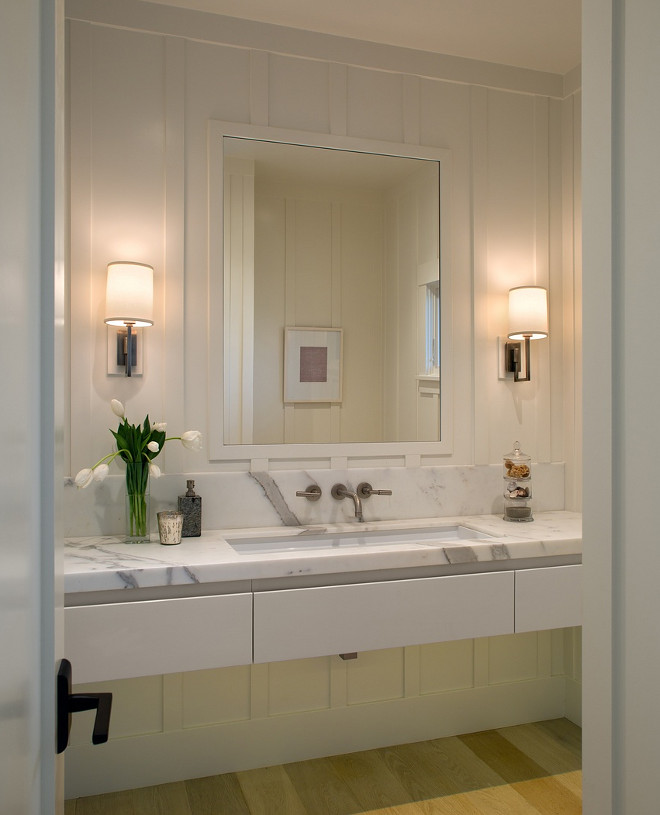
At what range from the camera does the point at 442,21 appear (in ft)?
8.03

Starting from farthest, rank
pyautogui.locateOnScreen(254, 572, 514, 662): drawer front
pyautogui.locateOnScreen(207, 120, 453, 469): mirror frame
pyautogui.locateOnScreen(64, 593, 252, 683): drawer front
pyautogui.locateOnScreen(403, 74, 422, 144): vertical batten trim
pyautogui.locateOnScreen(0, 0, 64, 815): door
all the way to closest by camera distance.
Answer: pyautogui.locateOnScreen(403, 74, 422, 144): vertical batten trim → pyautogui.locateOnScreen(207, 120, 453, 469): mirror frame → pyautogui.locateOnScreen(254, 572, 514, 662): drawer front → pyautogui.locateOnScreen(64, 593, 252, 683): drawer front → pyautogui.locateOnScreen(0, 0, 64, 815): door

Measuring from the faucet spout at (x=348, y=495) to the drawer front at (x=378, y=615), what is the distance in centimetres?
47

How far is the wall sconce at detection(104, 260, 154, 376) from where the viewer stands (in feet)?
7.20

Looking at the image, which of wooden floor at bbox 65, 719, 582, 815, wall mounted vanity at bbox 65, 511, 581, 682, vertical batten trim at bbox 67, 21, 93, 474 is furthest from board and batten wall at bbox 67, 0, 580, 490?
wooden floor at bbox 65, 719, 582, 815

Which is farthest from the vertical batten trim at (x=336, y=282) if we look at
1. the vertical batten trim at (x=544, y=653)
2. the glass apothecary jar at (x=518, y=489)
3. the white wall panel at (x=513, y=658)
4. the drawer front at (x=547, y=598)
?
the vertical batten trim at (x=544, y=653)

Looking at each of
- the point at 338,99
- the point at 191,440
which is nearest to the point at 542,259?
the point at 338,99

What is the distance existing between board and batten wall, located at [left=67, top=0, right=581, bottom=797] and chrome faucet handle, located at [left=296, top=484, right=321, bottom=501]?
0.31ft

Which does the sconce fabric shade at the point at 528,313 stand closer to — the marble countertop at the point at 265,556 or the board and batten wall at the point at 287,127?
the board and batten wall at the point at 287,127

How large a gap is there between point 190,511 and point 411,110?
5.51 ft

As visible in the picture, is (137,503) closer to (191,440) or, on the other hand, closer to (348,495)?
(191,440)

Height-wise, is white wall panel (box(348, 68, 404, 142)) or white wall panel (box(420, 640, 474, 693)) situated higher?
white wall panel (box(348, 68, 404, 142))

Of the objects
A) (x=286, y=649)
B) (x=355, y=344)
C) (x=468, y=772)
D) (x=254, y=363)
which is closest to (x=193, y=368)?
(x=254, y=363)

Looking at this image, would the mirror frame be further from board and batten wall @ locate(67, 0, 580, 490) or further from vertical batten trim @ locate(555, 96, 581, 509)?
vertical batten trim @ locate(555, 96, 581, 509)

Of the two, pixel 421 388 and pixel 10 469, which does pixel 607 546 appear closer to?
pixel 10 469
